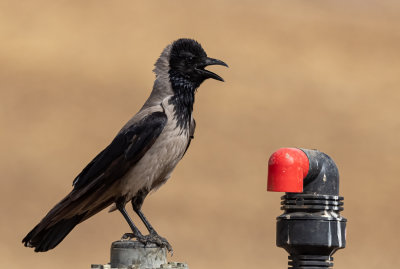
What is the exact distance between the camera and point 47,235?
3.88 metres

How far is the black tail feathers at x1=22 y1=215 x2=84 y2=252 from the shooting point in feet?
12.4

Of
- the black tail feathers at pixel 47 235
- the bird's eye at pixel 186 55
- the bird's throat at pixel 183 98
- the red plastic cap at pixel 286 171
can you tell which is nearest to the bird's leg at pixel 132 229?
the black tail feathers at pixel 47 235

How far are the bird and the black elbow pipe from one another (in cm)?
97

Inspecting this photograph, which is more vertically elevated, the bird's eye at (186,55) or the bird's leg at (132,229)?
the bird's eye at (186,55)

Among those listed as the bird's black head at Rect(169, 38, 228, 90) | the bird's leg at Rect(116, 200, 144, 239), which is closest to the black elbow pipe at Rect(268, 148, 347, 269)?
the bird's leg at Rect(116, 200, 144, 239)

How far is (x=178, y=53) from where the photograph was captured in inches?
174

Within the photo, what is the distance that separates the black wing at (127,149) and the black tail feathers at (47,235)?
0.24 m

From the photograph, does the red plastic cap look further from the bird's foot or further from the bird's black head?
the bird's black head

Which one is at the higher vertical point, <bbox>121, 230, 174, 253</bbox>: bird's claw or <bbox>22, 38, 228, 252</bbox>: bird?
<bbox>22, 38, 228, 252</bbox>: bird

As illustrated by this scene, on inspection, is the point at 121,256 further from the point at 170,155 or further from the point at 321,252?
the point at 170,155

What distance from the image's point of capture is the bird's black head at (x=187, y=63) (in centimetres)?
440

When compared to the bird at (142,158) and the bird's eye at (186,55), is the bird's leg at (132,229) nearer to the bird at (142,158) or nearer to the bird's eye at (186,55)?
the bird at (142,158)

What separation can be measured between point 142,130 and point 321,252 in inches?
58.8

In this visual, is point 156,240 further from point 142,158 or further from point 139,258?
point 139,258
